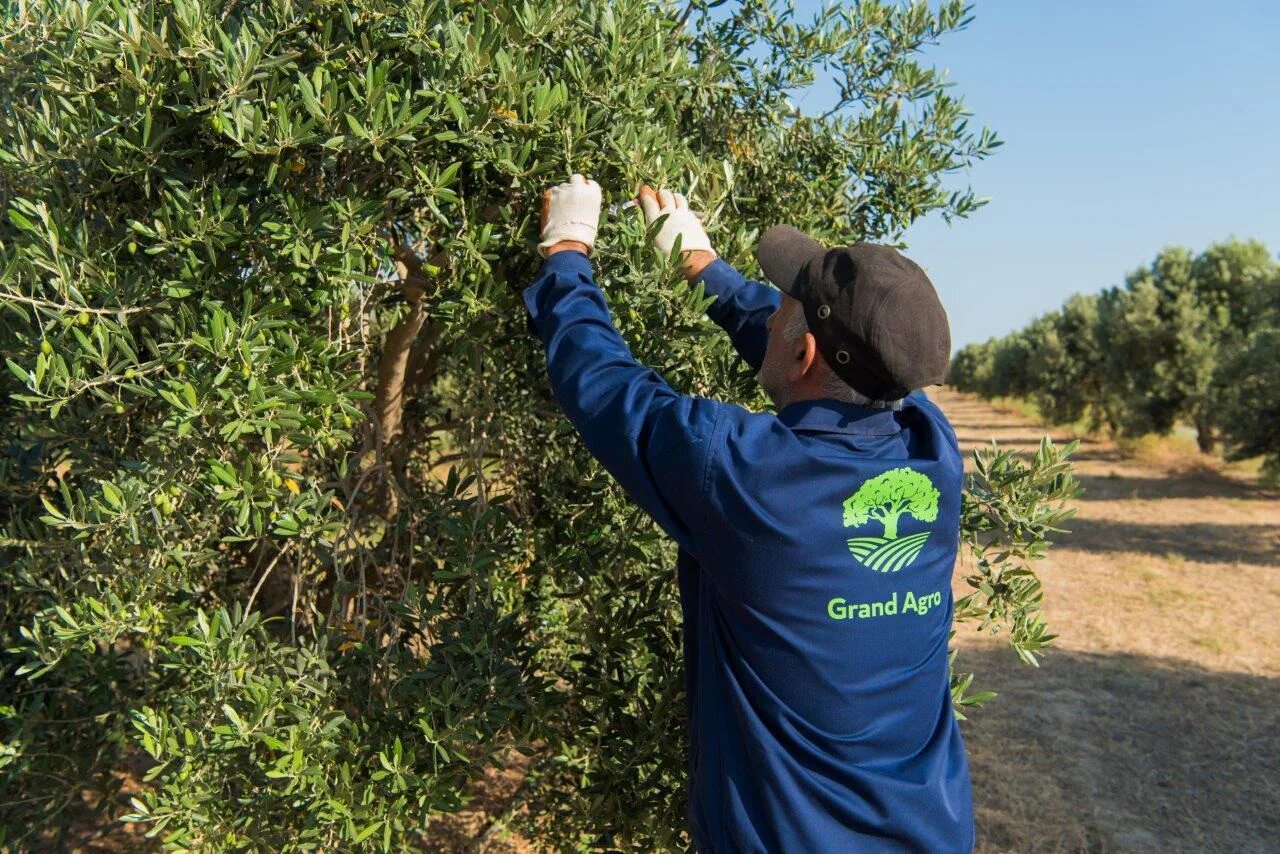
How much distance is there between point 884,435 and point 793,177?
5.88ft

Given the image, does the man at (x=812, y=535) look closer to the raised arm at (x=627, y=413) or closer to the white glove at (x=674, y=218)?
the raised arm at (x=627, y=413)

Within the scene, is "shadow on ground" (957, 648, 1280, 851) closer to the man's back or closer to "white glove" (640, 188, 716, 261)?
the man's back

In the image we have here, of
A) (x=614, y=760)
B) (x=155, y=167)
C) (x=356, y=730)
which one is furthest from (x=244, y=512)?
(x=614, y=760)

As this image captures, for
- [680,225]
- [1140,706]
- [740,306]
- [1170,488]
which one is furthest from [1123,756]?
[1170,488]

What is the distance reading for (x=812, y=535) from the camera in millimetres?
1933

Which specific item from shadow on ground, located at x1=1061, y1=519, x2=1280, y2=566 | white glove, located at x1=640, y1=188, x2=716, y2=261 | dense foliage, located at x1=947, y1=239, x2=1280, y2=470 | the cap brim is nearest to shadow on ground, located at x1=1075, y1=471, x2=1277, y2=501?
dense foliage, located at x1=947, y1=239, x2=1280, y2=470

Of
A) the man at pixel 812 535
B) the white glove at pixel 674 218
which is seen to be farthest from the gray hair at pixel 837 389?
the white glove at pixel 674 218

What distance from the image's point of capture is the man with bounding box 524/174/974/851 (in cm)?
193

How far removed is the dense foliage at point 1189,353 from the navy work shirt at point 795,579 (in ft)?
57.6

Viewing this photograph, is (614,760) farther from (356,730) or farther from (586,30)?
(586,30)

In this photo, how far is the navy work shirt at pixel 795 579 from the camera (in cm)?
192

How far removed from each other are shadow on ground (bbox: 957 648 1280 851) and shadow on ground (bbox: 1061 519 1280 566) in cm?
573

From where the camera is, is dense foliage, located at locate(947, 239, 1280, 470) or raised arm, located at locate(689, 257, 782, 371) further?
dense foliage, located at locate(947, 239, 1280, 470)

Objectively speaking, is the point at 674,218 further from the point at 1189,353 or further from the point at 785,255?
the point at 1189,353
